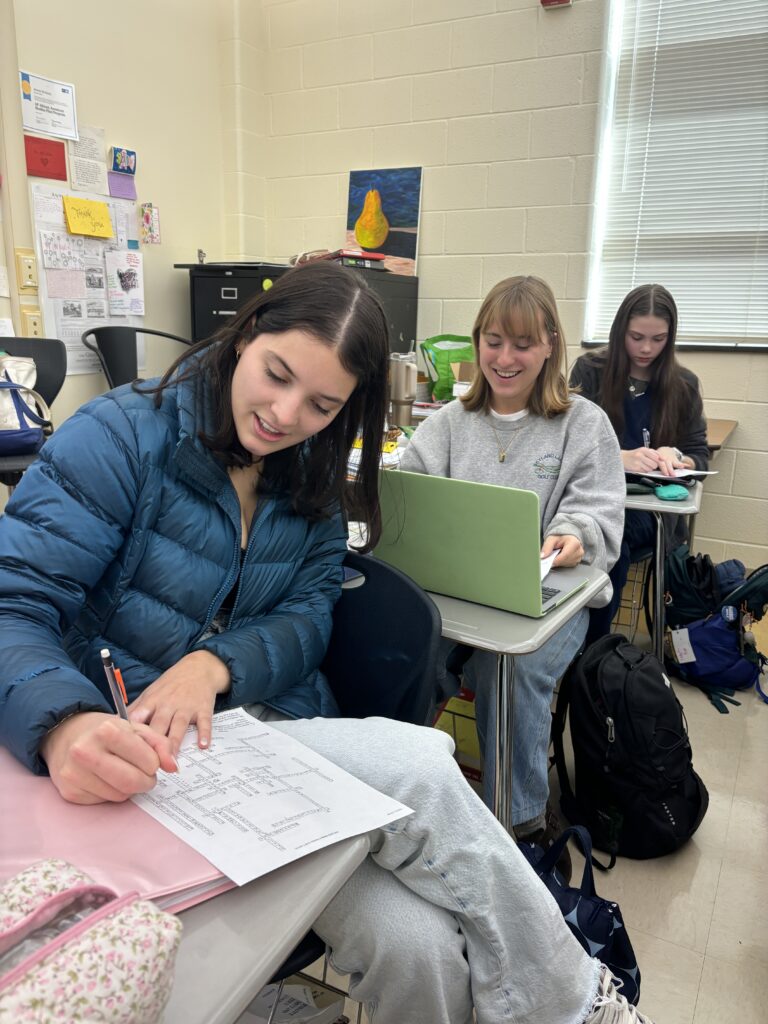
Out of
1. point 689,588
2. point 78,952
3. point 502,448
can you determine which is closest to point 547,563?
point 502,448

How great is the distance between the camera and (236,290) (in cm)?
338

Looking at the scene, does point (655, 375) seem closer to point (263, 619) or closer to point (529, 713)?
point (529, 713)

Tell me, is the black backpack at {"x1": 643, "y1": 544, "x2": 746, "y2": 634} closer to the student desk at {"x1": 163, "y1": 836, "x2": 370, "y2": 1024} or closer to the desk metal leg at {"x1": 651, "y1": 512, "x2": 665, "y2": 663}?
the desk metal leg at {"x1": 651, "y1": 512, "x2": 665, "y2": 663}

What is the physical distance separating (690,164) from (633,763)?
8.75 ft

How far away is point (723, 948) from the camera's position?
57.2 inches

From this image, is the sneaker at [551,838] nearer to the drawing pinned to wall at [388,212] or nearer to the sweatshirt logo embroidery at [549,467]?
the sweatshirt logo embroidery at [549,467]

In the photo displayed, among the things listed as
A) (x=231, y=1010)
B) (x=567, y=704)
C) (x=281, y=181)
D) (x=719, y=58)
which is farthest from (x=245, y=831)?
(x=281, y=181)

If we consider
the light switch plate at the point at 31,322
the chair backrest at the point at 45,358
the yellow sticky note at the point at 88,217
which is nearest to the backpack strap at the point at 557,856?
the chair backrest at the point at 45,358

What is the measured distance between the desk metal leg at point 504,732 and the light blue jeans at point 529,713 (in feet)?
0.57

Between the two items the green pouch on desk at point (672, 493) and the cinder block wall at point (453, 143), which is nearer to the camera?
the green pouch on desk at point (672, 493)

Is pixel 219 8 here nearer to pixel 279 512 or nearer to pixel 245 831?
pixel 279 512

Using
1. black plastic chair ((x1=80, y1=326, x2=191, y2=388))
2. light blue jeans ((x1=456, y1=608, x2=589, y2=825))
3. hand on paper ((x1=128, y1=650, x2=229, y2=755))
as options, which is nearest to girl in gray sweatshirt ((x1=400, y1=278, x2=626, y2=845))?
light blue jeans ((x1=456, y1=608, x2=589, y2=825))

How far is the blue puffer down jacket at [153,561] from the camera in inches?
35.8

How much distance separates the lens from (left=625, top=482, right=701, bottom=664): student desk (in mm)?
2025
